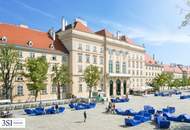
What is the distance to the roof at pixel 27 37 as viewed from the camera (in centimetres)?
5067

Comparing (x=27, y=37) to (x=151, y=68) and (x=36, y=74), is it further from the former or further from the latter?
(x=151, y=68)

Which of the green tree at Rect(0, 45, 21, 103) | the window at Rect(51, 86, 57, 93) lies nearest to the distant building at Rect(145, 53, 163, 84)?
the window at Rect(51, 86, 57, 93)

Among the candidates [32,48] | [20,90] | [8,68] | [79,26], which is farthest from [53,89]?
[79,26]

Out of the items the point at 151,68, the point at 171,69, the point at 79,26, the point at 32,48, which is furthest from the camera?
the point at 171,69

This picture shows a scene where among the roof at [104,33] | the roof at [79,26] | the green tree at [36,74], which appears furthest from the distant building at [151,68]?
the green tree at [36,74]

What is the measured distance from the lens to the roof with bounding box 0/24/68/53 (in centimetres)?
5067

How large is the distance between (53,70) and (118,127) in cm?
3224

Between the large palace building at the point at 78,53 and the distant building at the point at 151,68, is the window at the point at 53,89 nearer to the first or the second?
the large palace building at the point at 78,53

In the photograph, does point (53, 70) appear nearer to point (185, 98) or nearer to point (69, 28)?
point (69, 28)

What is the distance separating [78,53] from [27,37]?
41.8 feet

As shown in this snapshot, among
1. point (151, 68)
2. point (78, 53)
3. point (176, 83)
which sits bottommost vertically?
point (176, 83)

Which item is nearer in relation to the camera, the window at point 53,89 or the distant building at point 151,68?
the window at point 53,89

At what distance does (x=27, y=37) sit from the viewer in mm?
54344

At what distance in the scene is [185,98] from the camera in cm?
5909
